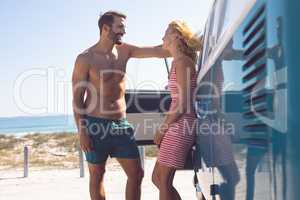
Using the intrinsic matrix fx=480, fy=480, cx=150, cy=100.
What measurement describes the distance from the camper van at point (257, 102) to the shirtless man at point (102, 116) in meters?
1.83

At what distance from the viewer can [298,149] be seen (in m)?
1.16

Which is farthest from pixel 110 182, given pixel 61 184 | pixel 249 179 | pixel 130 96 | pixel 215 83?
pixel 249 179

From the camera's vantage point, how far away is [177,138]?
3.40 m

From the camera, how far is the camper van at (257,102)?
1.19 m

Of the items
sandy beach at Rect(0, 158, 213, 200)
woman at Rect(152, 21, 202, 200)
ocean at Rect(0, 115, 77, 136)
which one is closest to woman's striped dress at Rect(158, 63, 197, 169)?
woman at Rect(152, 21, 202, 200)

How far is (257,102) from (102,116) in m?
2.91

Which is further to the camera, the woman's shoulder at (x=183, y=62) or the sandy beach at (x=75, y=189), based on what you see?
the sandy beach at (x=75, y=189)

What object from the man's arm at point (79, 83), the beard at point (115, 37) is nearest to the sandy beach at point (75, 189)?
the man's arm at point (79, 83)

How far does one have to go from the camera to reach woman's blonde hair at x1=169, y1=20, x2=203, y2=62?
351 cm

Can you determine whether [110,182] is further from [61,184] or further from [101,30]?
[101,30]

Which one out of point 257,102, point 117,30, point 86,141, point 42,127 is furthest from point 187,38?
point 42,127

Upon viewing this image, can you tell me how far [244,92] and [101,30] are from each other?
2.91 m

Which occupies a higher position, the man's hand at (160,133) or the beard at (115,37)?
the beard at (115,37)

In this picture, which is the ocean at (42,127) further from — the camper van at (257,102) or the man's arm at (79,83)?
the camper van at (257,102)
